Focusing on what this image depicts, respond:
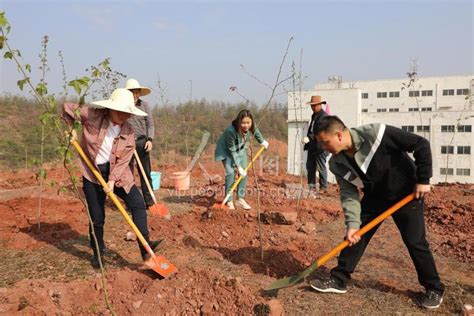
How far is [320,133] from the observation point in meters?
2.70

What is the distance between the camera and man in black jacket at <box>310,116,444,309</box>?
8.82 feet

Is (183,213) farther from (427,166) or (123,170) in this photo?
(427,166)

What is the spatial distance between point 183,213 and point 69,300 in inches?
118

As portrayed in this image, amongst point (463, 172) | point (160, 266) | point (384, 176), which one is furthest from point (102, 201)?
point (463, 172)

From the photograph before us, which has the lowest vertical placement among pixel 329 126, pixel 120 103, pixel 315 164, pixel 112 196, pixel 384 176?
pixel 315 164

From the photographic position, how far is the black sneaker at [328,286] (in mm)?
3053

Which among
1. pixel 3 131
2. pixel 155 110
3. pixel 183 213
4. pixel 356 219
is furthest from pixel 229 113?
pixel 356 219

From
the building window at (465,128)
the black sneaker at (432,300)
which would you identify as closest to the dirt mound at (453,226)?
the black sneaker at (432,300)

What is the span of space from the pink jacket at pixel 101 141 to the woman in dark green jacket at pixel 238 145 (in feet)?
6.66

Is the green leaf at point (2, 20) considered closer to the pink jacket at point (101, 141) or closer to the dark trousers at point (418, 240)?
the pink jacket at point (101, 141)

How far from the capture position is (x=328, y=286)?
10.0 ft

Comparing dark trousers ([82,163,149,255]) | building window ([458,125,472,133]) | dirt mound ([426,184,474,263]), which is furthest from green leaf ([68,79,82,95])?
building window ([458,125,472,133])

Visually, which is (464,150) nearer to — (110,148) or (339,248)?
(339,248)

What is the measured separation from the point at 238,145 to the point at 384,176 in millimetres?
2908
